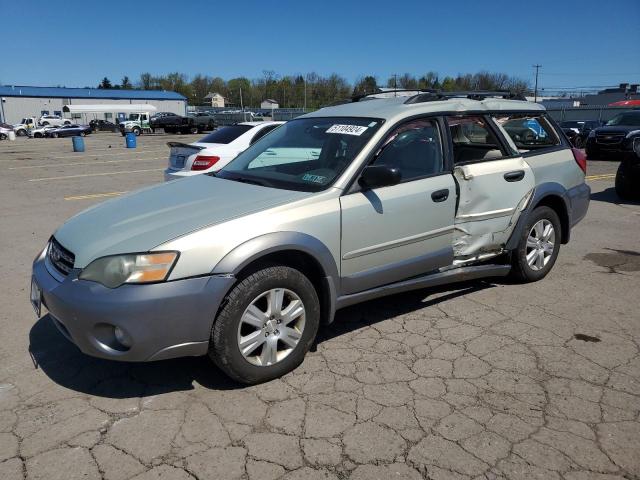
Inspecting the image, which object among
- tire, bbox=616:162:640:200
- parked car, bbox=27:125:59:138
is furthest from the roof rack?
parked car, bbox=27:125:59:138

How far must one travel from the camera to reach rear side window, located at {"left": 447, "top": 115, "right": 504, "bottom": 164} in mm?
4359

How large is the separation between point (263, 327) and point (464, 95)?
9.77 feet

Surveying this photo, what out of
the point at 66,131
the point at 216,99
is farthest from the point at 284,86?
the point at 66,131

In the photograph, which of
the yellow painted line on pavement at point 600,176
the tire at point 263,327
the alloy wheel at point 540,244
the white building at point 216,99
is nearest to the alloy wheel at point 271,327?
the tire at point 263,327

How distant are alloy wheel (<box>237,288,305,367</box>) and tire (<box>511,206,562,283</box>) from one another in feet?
8.19

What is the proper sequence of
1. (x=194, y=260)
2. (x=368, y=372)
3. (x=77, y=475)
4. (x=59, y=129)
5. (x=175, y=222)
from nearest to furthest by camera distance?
(x=77, y=475)
(x=194, y=260)
(x=175, y=222)
(x=368, y=372)
(x=59, y=129)

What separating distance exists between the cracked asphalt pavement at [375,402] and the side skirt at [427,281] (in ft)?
0.98

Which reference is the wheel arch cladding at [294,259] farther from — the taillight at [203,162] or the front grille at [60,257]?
the taillight at [203,162]

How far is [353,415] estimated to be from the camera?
2.88m

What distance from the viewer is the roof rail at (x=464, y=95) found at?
4.22 m

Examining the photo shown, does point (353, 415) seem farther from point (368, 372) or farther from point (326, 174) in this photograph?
point (326, 174)

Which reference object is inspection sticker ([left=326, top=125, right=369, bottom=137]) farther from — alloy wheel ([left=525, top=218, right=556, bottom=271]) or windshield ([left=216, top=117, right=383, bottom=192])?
alloy wheel ([left=525, top=218, right=556, bottom=271])

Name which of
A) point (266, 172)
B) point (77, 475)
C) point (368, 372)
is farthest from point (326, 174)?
point (77, 475)

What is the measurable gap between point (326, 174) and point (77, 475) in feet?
7.55
